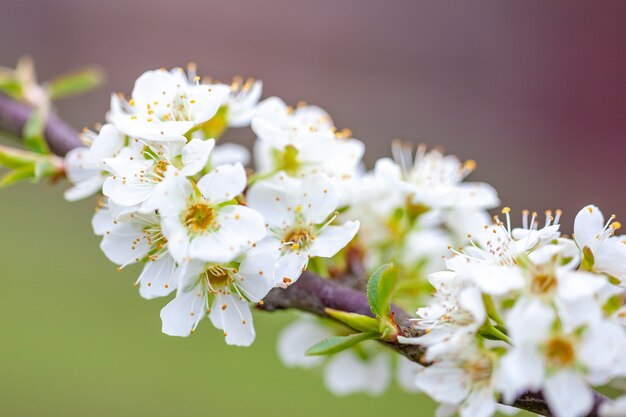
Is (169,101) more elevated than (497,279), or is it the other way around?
(169,101)

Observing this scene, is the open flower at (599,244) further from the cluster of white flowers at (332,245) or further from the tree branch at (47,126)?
the tree branch at (47,126)

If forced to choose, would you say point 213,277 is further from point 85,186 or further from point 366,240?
point 366,240

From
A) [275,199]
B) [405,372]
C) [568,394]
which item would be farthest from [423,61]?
[568,394]

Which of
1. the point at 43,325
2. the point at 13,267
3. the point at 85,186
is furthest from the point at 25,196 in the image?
the point at 85,186

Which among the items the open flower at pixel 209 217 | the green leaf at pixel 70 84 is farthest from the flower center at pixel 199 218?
the green leaf at pixel 70 84

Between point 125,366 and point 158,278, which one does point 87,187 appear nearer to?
point 158,278

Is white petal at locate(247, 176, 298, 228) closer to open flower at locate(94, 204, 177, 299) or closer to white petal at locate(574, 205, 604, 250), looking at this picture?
open flower at locate(94, 204, 177, 299)

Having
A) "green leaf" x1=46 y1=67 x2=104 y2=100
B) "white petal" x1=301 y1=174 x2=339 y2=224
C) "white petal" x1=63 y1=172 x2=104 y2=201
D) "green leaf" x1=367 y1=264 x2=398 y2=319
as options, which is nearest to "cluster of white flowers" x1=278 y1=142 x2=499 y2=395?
"white petal" x1=301 y1=174 x2=339 y2=224

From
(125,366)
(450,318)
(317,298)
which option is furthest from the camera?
(125,366)
